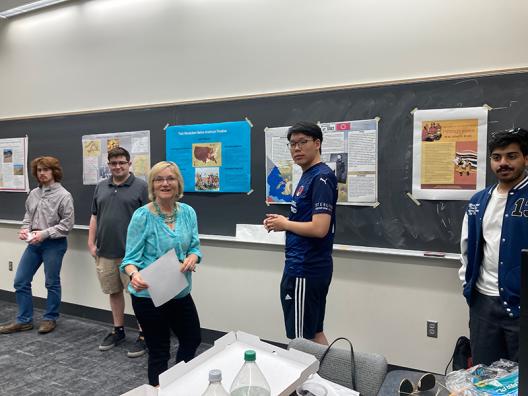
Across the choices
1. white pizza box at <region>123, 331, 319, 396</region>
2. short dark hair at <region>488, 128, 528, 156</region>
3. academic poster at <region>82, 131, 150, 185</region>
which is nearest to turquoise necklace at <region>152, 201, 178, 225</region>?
white pizza box at <region>123, 331, 319, 396</region>

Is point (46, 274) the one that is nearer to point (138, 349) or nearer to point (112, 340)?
point (112, 340)

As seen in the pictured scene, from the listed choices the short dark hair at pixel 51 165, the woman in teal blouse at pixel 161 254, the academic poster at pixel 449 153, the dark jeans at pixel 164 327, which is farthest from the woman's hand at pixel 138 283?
the short dark hair at pixel 51 165

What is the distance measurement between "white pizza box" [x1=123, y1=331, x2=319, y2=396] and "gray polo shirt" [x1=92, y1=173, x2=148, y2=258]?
204cm

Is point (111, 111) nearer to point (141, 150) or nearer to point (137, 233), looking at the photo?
point (141, 150)

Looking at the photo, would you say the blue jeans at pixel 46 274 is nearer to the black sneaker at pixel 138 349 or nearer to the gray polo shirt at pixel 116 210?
the gray polo shirt at pixel 116 210

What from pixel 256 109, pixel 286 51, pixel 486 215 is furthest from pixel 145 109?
pixel 486 215

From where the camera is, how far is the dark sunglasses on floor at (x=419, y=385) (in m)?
1.11

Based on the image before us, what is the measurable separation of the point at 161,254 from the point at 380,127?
1.53m

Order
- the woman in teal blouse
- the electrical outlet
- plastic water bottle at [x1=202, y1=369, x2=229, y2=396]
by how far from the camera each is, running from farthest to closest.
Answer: the electrical outlet → the woman in teal blouse → plastic water bottle at [x1=202, y1=369, x2=229, y2=396]

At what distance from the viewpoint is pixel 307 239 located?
6.48 ft

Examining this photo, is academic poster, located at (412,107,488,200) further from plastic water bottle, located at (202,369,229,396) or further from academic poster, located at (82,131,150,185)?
academic poster, located at (82,131,150,185)

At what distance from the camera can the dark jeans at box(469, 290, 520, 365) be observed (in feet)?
5.60

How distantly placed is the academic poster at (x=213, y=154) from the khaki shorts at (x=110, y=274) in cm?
83

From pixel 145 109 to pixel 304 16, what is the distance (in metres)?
1.50
